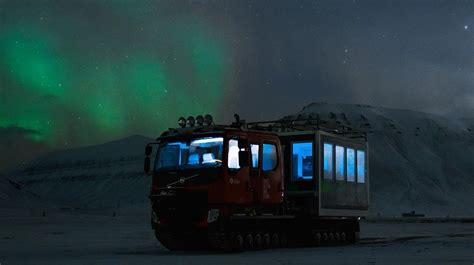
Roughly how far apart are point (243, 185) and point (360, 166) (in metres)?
7.97

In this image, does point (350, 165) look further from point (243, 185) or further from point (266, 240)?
point (243, 185)

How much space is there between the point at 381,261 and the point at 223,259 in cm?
397

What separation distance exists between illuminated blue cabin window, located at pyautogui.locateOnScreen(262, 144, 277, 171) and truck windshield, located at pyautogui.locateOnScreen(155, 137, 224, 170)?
181cm

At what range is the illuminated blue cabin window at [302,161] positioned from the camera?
2372 centimetres

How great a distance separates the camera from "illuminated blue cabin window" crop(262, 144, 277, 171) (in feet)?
71.5

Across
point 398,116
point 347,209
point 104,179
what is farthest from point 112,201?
point 347,209

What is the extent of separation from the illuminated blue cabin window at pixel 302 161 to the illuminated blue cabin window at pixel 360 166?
13.2 ft

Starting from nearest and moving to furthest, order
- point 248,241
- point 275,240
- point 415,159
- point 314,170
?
1. point 248,241
2. point 275,240
3. point 314,170
4. point 415,159

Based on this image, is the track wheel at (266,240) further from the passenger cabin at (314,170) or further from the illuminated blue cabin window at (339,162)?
the illuminated blue cabin window at (339,162)

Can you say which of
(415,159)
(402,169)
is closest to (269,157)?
(402,169)

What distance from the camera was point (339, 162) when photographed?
995 inches

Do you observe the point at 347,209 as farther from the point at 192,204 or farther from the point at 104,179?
the point at 104,179

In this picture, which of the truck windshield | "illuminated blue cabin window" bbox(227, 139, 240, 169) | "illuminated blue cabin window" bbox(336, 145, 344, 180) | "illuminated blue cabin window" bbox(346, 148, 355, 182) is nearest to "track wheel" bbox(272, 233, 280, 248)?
"illuminated blue cabin window" bbox(227, 139, 240, 169)

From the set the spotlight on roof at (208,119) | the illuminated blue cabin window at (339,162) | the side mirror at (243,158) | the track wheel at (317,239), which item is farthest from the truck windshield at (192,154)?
the illuminated blue cabin window at (339,162)
